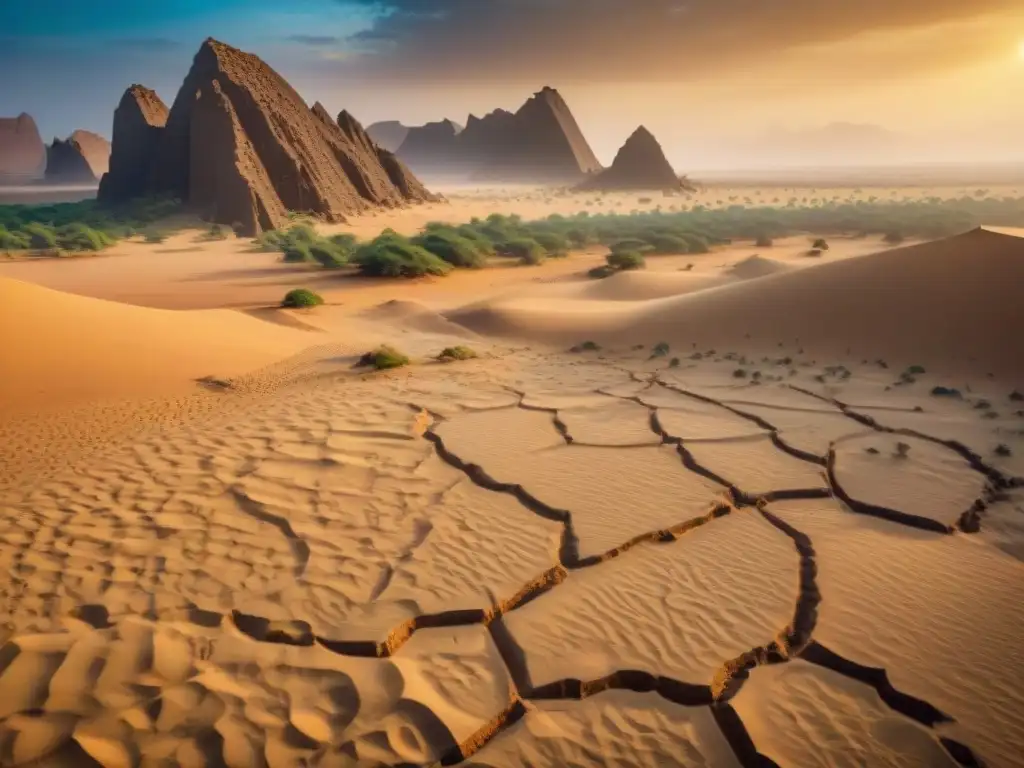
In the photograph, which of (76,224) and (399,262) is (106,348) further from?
(76,224)

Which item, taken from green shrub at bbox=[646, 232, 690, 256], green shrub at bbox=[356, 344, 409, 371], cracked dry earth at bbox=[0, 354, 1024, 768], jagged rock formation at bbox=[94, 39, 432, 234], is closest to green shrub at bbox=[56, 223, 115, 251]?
jagged rock formation at bbox=[94, 39, 432, 234]

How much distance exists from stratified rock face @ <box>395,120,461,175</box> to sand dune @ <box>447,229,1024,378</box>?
4785 inches

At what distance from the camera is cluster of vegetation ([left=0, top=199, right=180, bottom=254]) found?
20.8 metres

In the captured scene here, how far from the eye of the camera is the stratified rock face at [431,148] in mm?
127000

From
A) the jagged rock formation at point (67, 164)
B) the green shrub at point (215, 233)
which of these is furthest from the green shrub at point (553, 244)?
the jagged rock formation at point (67, 164)

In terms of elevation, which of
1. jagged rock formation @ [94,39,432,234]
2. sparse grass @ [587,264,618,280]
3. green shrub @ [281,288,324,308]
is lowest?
green shrub @ [281,288,324,308]

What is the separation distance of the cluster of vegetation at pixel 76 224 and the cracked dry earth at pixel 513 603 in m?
20.8

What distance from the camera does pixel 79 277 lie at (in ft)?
50.8

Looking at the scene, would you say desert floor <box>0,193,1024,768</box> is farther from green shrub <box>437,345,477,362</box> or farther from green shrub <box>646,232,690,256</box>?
green shrub <box>646,232,690,256</box>

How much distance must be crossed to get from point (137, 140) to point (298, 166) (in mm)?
11328

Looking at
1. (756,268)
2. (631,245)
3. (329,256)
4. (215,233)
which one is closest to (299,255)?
(329,256)

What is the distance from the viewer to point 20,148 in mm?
128125

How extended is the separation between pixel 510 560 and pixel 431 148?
140m

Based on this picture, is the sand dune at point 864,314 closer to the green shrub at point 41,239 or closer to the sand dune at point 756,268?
the sand dune at point 756,268
